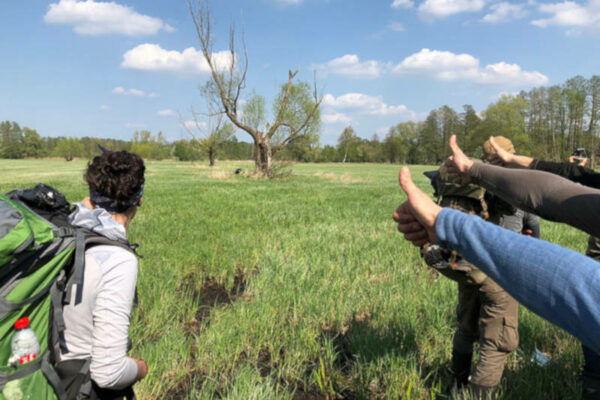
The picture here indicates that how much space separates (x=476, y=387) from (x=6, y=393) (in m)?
2.56

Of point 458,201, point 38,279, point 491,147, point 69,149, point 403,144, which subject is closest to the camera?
point 38,279

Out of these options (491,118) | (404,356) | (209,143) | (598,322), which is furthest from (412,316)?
(491,118)

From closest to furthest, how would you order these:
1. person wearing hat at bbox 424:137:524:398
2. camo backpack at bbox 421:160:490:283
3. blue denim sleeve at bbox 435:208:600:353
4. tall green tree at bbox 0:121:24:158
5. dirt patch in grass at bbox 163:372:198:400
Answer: blue denim sleeve at bbox 435:208:600:353 → camo backpack at bbox 421:160:490:283 → person wearing hat at bbox 424:137:524:398 → dirt patch in grass at bbox 163:372:198:400 → tall green tree at bbox 0:121:24:158

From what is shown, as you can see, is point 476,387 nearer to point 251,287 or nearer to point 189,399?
point 189,399

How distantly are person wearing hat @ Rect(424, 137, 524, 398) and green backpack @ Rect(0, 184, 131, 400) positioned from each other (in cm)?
185

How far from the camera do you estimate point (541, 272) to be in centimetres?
99

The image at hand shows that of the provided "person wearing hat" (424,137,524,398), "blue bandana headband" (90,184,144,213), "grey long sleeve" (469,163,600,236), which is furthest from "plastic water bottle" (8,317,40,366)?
"grey long sleeve" (469,163,600,236)

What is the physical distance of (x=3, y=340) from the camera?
54.9 inches

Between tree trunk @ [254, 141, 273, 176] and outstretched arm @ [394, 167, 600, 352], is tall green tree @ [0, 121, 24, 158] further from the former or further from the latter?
outstretched arm @ [394, 167, 600, 352]

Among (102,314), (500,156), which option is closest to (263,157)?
(500,156)

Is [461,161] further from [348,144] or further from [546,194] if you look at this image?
[348,144]

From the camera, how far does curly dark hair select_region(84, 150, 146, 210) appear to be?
2.04m

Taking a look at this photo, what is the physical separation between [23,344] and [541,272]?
5.86 feet

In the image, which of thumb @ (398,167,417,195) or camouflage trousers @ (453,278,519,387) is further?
camouflage trousers @ (453,278,519,387)
